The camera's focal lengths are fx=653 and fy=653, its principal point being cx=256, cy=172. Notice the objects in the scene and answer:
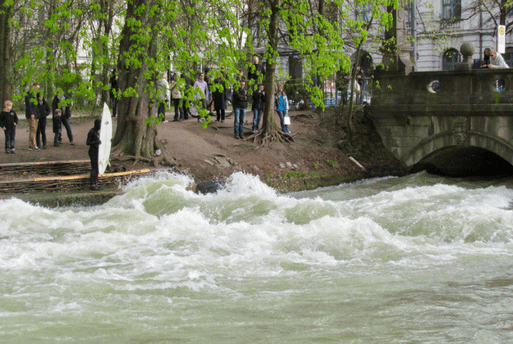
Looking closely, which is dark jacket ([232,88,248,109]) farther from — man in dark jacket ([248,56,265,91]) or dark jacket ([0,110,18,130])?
dark jacket ([0,110,18,130])

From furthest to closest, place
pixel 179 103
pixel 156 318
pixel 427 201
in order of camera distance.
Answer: pixel 179 103 → pixel 427 201 → pixel 156 318

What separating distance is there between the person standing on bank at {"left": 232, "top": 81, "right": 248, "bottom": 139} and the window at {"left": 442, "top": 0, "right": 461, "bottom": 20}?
23998 millimetres

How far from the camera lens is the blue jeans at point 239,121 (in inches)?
854

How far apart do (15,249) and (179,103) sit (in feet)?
48.4

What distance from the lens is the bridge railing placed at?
1948cm

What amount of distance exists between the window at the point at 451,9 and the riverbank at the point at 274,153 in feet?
64.4

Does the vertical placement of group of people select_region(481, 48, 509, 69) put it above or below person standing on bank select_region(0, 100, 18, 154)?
above

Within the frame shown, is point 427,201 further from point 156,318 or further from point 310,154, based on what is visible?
point 156,318

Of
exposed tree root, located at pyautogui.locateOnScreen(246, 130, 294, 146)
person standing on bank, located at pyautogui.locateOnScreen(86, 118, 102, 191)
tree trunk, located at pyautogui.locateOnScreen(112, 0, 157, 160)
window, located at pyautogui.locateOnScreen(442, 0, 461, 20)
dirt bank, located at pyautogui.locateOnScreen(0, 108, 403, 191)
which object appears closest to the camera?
person standing on bank, located at pyautogui.locateOnScreen(86, 118, 102, 191)

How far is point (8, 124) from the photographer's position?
18.5 metres

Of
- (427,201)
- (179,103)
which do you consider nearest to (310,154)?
(179,103)

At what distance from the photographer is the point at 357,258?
9555mm

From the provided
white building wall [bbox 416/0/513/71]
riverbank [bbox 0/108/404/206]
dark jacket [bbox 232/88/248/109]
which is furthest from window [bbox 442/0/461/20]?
dark jacket [bbox 232/88/248/109]

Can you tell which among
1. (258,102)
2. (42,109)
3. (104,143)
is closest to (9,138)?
(42,109)
